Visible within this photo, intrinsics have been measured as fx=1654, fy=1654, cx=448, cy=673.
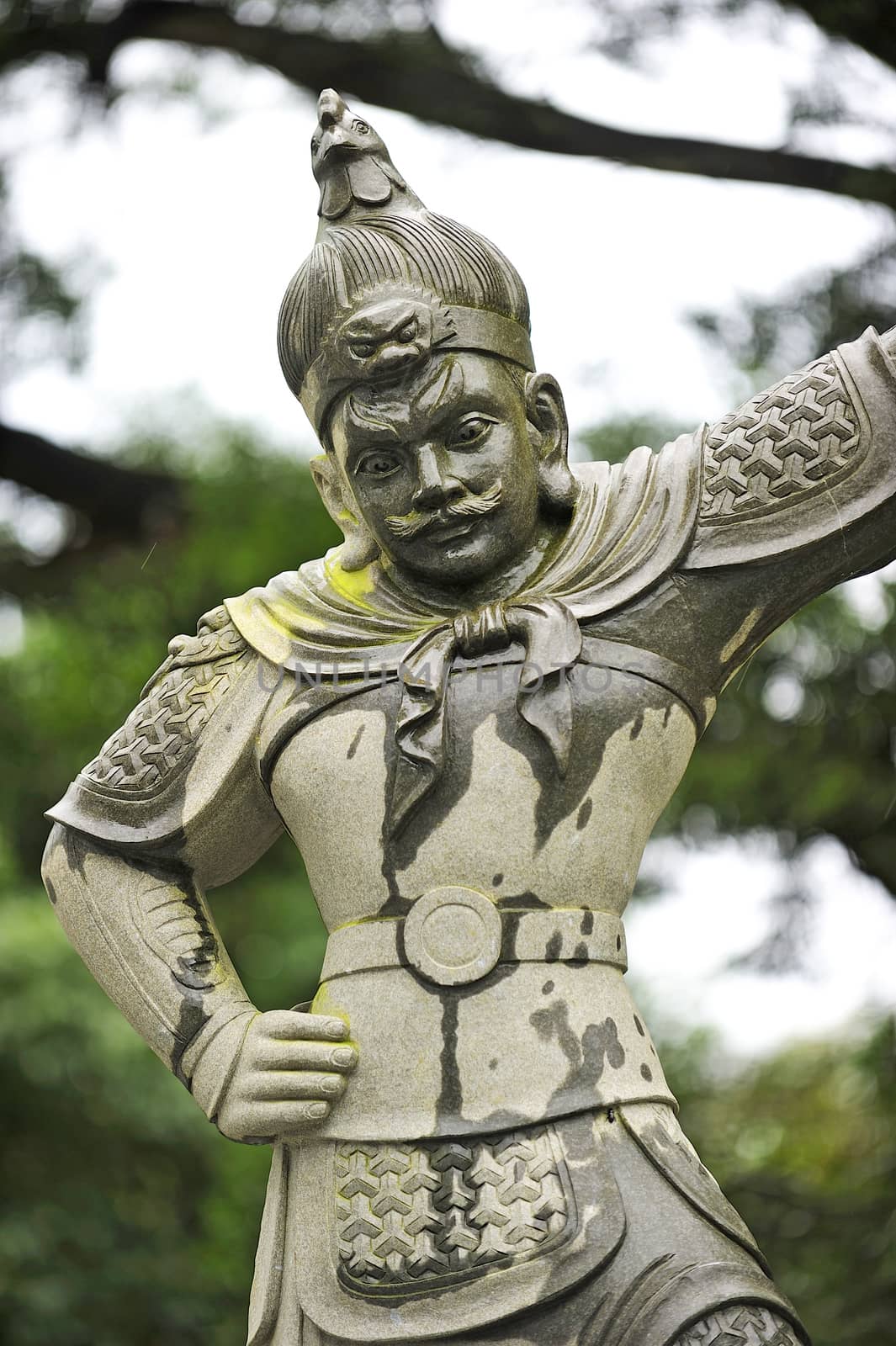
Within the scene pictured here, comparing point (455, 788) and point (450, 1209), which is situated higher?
point (455, 788)

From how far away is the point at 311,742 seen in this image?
239 centimetres

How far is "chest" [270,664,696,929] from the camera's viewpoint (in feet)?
7.43

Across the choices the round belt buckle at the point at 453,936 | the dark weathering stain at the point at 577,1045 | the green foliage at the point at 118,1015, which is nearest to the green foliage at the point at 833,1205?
the green foliage at the point at 118,1015

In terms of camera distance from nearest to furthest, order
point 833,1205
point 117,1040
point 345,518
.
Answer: point 345,518 < point 833,1205 < point 117,1040

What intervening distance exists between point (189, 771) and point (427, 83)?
3.23 metres

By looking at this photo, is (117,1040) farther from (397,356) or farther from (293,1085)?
(397,356)

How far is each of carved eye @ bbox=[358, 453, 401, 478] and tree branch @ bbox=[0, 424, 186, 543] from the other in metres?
4.48

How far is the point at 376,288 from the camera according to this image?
2.39 meters

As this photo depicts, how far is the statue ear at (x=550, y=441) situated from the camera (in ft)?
8.02

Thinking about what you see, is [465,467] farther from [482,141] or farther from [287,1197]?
[482,141]

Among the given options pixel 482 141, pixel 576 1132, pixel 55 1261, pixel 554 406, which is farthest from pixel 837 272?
pixel 55 1261

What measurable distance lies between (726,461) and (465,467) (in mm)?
375

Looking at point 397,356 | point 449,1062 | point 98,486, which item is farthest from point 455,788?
point 98,486

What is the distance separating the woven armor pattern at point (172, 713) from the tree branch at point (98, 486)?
4287 mm
